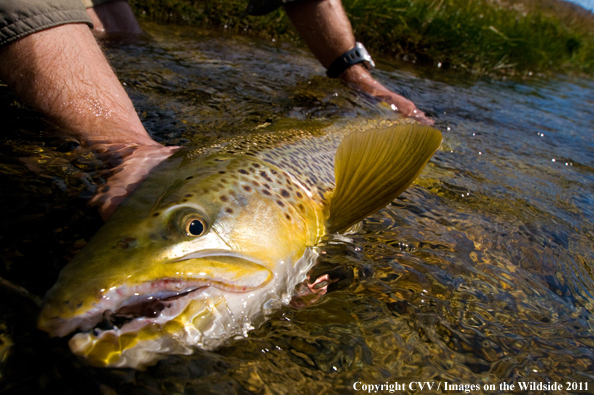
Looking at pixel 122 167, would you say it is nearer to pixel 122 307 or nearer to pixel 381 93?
pixel 122 307

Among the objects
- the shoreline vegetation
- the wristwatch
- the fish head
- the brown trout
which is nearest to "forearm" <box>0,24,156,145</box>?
the brown trout

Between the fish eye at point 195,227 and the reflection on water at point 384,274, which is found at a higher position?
the fish eye at point 195,227

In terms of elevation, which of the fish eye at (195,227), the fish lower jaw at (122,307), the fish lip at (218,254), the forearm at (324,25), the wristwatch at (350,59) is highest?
the forearm at (324,25)

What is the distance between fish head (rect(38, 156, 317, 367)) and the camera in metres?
1.19

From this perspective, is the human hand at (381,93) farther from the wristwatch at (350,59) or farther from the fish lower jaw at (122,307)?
the fish lower jaw at (122,307)

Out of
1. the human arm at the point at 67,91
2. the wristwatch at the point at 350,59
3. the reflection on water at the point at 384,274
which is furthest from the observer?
the wristwatch at the point at 350,59

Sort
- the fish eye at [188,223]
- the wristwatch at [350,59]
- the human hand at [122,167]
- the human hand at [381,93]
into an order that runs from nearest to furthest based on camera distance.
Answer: the fish eye at [188,223]
the human hand at [122,167]
the human hand at [381,93]
the wristwatch at [350,59]

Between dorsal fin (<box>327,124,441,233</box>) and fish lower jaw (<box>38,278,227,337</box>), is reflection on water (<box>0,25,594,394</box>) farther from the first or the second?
dorsal fin (<box>327,124,441,233</box>)

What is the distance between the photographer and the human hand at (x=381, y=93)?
15.5 ft

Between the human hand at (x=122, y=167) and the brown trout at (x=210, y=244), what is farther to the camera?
the human hand at (x=122, y=167)

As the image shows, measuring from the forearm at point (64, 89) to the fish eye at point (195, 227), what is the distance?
3.93 feet

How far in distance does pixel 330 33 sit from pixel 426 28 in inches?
195

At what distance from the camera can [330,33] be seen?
518 centimetres

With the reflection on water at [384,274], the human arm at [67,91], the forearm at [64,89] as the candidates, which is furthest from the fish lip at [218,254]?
the forearm at [64,89]
